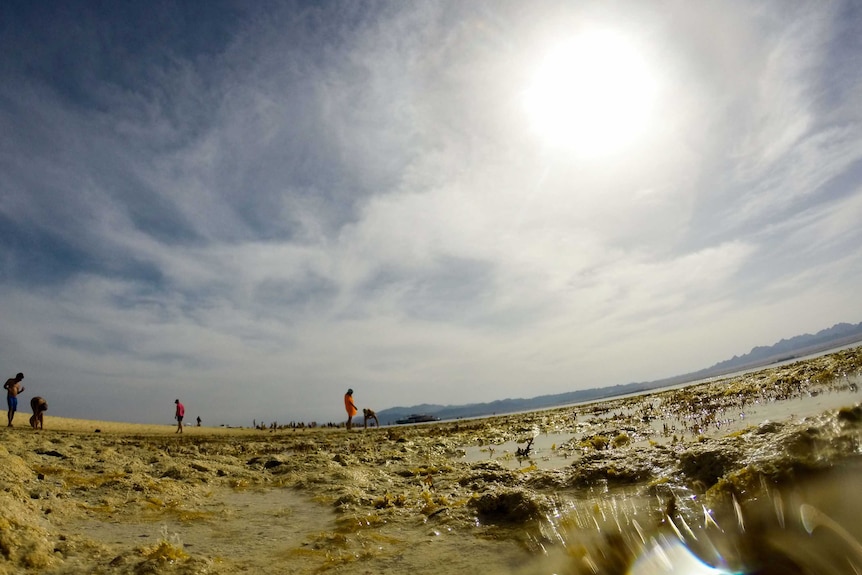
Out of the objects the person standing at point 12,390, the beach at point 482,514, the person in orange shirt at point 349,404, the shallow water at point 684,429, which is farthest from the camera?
the person in orange shirt at point 349,404

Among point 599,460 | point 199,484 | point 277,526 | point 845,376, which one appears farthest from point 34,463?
point 845,376

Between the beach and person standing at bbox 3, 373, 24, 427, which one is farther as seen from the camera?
person standing at bbox 3, 373, 24, 427

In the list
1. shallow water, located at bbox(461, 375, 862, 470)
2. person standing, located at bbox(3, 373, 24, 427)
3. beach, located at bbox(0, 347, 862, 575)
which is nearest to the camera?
beach, located at bbox(0, 347, 862, 575)

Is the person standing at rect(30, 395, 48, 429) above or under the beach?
above

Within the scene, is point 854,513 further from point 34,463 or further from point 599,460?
point 34,463

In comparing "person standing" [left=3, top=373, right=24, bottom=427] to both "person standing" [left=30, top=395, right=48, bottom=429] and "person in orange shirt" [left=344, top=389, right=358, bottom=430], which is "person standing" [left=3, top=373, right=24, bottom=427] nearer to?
"person standing" [left=30, top=395, right=48, bottom=429]

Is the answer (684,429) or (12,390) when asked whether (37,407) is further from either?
(684,429)

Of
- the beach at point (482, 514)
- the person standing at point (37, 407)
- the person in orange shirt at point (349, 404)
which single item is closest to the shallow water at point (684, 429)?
the beach at point (482, 514)

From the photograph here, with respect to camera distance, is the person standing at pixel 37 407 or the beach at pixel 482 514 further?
the person standing at pixel 37 407

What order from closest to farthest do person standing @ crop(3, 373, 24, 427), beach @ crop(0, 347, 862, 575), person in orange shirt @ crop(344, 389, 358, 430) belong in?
1. beach @ crop(0, 347, 862, 575)
2. person standing @ crop(3, 373, 24, 427)
3. person in orange shirt @ crop(344, 389, 358, 430)

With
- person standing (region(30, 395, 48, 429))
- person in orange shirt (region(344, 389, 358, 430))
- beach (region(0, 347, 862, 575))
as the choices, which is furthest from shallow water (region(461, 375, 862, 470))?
person standing (region(30, 395, 48, 429))

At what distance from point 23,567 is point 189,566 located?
110cm

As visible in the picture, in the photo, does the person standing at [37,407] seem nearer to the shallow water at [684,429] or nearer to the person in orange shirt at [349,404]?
the person in orange shirt at [349,404]

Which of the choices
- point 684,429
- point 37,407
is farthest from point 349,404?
point 684,429
